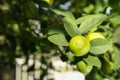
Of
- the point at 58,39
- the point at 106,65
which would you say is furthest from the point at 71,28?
the point at 106,65

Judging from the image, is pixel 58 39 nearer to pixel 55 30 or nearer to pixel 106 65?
pixel 55 30

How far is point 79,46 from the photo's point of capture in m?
0.77

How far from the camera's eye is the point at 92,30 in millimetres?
884

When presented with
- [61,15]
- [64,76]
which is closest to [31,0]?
[61,15]

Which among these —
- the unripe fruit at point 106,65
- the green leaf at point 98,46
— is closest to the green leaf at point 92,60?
the green leaf at point 98,46

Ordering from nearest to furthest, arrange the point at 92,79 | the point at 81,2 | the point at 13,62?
the point at 92,79
the point at 81,2
the point at 13,62

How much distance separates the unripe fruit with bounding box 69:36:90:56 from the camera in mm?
764

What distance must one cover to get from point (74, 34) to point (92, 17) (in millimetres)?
86

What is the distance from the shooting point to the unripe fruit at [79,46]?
76cm

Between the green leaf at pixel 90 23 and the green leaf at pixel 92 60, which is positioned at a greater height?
the green leaf at pixel 90 23

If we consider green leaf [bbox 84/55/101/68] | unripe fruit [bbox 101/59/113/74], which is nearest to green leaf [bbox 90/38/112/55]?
green leaf [bbox 84/55/101/68]

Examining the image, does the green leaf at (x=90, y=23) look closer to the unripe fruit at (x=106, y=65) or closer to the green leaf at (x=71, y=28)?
the green leaf at (x=71, y=28)

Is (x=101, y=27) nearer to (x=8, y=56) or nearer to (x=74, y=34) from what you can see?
(x=74, y=34)

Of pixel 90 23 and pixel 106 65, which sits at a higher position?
pixel 90 23
